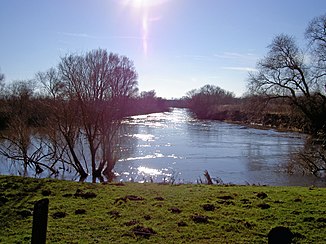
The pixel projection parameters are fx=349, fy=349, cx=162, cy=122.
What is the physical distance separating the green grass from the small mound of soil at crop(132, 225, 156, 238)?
0.23ft

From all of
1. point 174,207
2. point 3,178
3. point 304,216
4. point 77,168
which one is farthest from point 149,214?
point 77,168

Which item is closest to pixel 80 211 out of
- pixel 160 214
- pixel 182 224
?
pixel 160 214

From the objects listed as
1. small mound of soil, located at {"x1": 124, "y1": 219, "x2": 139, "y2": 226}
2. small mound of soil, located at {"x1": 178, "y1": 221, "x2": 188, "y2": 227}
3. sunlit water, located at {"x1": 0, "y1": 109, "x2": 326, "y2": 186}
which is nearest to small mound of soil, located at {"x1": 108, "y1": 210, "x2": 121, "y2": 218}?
small mound of soil, located at {"x1": 124, "y1": 219, "x2": 139, "y2": 226}

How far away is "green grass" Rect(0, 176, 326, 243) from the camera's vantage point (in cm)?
Answer: 541

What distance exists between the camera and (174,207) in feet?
23.1

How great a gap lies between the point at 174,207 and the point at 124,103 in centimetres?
1457

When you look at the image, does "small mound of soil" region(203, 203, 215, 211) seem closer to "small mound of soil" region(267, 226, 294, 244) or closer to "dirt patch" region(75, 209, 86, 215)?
"dirt patch" region(75, 209, 86, 215)

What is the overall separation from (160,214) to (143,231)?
1019mm

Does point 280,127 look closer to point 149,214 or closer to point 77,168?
point 77,168

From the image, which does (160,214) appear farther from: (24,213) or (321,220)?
(321,220)

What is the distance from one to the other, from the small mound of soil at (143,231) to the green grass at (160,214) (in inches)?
2.8

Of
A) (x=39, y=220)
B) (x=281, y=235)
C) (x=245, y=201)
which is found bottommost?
(x=245, y=201)

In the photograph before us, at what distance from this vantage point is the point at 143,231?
559 centimetres

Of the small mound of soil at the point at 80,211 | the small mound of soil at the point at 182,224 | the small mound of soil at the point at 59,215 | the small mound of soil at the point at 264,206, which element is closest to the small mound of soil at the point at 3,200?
the small mound of soil at the point at 59,215
